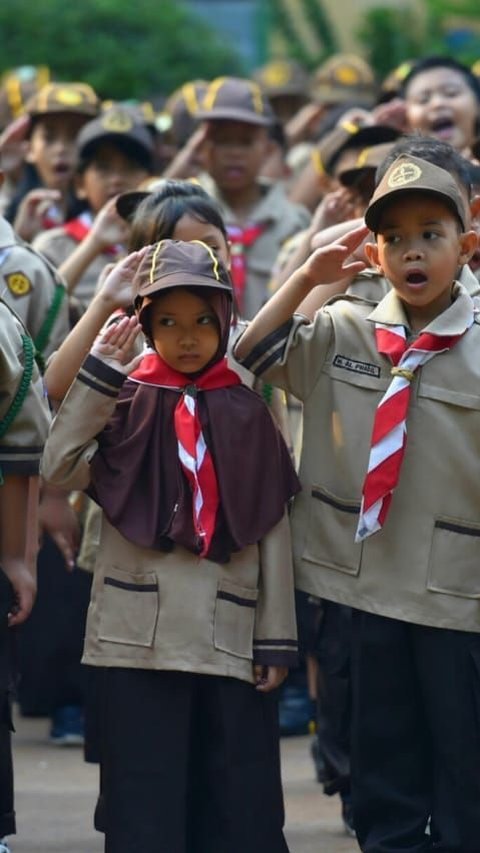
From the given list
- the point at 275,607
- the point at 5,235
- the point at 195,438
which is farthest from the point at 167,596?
the point at 5,235

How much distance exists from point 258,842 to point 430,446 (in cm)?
107

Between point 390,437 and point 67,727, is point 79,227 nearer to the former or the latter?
point 67,727

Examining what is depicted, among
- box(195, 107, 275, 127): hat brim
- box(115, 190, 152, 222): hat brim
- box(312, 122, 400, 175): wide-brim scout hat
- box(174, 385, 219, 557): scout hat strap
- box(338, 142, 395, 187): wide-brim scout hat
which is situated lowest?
box(174, 385, 219, 557): scout hat strap

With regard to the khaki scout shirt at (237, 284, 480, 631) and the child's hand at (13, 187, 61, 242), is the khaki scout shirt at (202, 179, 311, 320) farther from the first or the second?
the khaki scout shirt at (237, 284, 480, 631)

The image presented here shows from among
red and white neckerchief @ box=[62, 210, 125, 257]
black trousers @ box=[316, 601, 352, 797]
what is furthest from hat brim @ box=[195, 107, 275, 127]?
black trousers @ box=[316, 601, 352, 797]

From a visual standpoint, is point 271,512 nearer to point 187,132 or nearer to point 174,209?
point 174,209

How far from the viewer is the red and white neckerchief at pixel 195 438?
5.23m

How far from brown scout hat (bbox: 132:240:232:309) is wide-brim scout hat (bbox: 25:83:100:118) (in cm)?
447

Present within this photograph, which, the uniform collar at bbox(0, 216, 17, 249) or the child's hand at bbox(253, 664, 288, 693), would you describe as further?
the uniform collar at bbox(0, 216, 17, 249)

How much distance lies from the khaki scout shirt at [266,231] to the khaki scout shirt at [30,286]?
1.62 m

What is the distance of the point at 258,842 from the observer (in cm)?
527

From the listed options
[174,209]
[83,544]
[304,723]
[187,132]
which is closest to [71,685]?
[304,723]

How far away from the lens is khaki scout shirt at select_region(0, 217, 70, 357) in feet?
21.1

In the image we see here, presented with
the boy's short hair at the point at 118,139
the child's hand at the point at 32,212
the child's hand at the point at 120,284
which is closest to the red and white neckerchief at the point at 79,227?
the child's hand at the point at 32,212
